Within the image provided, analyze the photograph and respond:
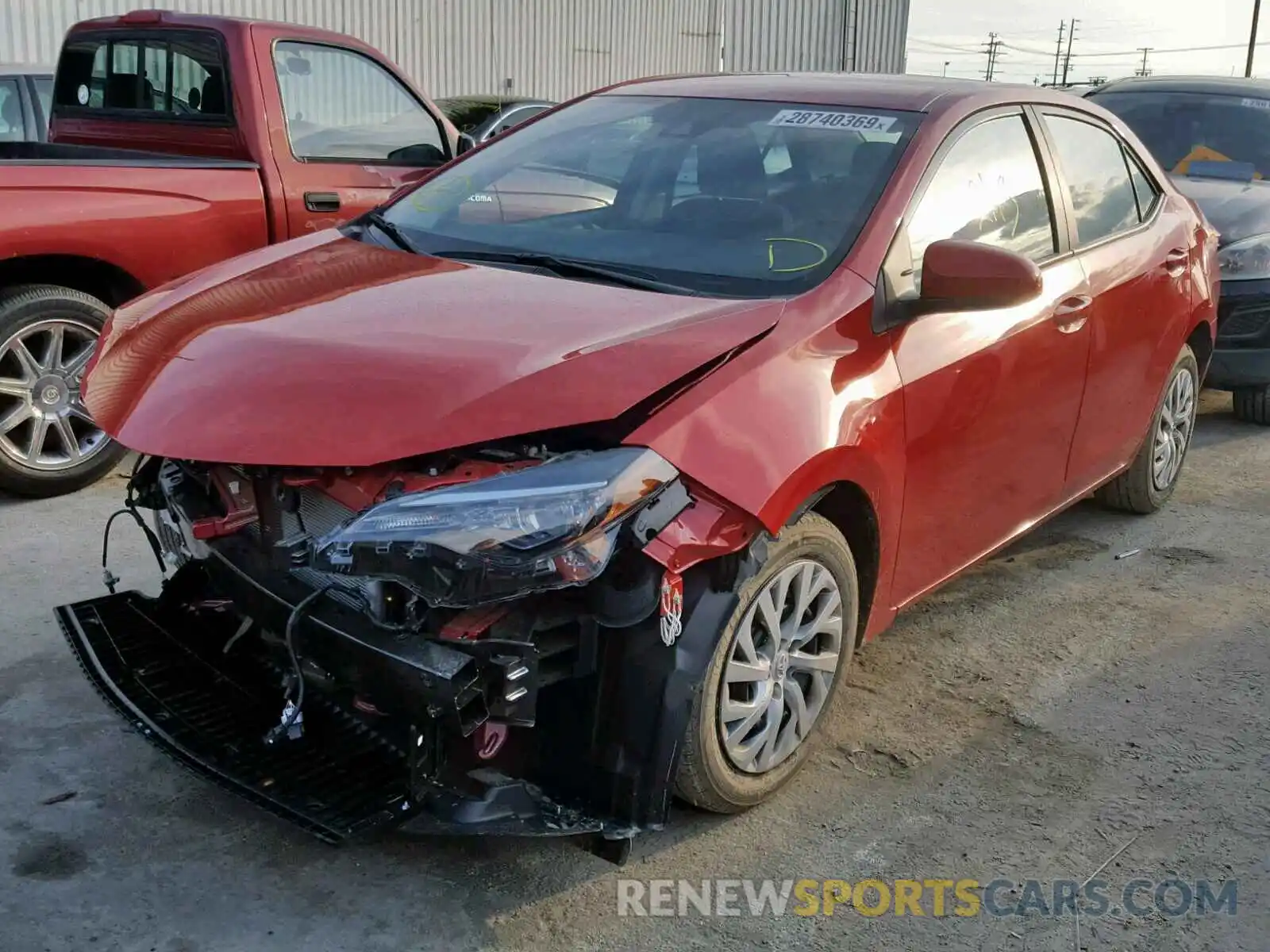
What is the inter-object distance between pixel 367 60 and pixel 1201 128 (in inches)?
215

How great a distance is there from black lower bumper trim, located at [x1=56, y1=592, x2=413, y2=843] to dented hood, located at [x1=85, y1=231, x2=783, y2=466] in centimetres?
53

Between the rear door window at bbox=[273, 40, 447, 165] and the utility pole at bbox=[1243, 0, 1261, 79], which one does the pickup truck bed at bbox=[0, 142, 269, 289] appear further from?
the utility pole at bbox=[1243, 0, 1261, 79]

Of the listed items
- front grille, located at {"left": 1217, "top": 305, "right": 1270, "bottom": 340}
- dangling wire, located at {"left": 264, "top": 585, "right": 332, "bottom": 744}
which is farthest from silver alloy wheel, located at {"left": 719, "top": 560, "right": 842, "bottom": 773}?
front grille, located at {"left": 1217, "top": 305, "right": 1270, "bottom": 340}

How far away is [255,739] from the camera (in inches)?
109

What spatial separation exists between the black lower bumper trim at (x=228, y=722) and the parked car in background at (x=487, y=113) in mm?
9077

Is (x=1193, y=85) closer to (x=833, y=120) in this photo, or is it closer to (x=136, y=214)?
(x=833, y=120)

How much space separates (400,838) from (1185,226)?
406 centimetres

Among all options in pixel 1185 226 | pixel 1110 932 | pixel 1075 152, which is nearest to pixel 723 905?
pixel 1110 932

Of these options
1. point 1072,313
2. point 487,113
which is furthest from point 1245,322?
point 487,113

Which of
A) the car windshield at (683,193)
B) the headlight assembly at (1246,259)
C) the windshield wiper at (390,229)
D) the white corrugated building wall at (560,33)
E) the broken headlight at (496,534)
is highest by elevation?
the white corrugated building wall at (560,33)

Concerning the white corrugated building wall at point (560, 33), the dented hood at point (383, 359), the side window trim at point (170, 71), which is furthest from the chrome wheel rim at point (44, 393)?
the white corrugated building wall at point (560, 33)

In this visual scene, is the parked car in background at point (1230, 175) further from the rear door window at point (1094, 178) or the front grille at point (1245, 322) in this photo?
the rear door window at point (1094, 178)

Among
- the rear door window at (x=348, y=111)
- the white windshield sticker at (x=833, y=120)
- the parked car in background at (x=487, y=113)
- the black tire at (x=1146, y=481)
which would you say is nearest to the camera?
the white windshield sticker at (x=833, y=120)

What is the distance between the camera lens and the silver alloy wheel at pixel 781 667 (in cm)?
298
